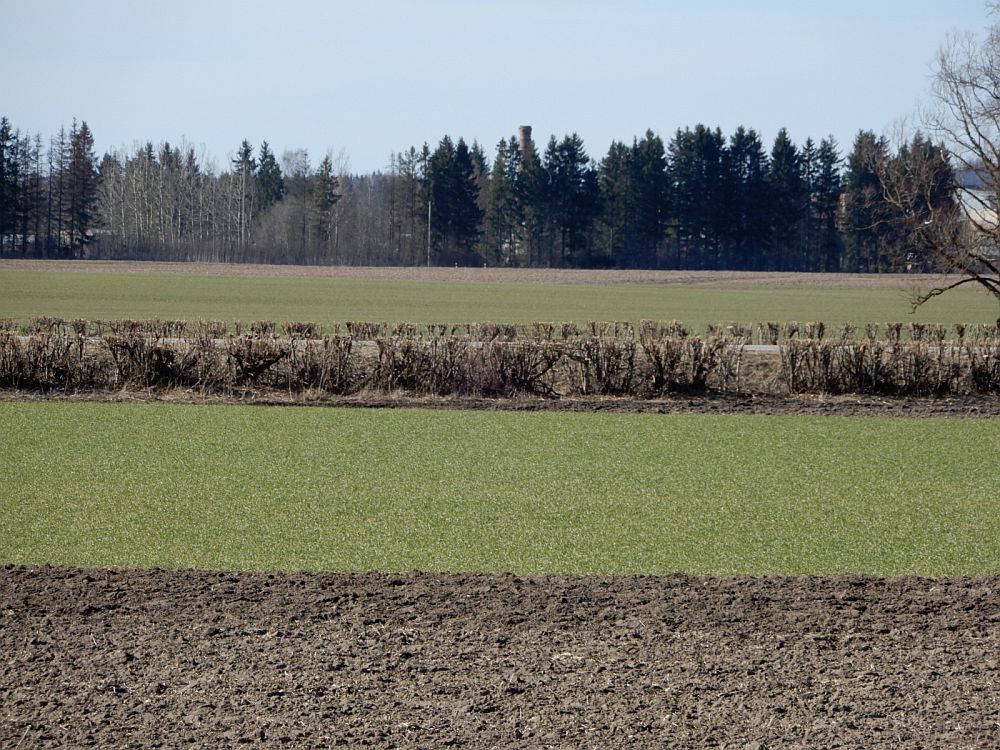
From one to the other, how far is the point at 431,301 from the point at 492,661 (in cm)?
4157

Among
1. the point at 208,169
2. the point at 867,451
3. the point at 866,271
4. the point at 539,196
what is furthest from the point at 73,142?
the point at 867,451

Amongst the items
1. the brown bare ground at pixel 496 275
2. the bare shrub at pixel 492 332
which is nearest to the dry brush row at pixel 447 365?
the bare shrub at pixel 492 332

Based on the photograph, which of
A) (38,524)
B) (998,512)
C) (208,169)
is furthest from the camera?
(208,169)

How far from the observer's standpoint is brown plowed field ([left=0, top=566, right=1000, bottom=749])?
549 centimetres

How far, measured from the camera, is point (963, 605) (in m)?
7.54

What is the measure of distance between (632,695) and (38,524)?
5.91 meters

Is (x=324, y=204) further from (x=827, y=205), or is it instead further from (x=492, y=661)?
(x=492, y=661)

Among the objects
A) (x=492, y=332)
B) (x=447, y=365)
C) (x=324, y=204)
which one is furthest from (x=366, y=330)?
(x=324, y=204)

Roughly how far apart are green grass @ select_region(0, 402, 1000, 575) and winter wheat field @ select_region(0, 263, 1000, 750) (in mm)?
Answer: 52

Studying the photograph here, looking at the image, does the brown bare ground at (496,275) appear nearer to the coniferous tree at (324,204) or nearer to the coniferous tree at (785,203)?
the coniferous tree at (785,203)

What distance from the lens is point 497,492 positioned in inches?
450

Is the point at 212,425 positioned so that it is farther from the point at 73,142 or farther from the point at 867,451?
the point at 73,142

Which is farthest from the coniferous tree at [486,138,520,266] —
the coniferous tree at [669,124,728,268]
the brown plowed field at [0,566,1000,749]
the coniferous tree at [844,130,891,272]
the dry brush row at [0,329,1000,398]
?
the brown plowed field at [0,566,1000,749]

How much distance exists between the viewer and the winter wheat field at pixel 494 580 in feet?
18.6
